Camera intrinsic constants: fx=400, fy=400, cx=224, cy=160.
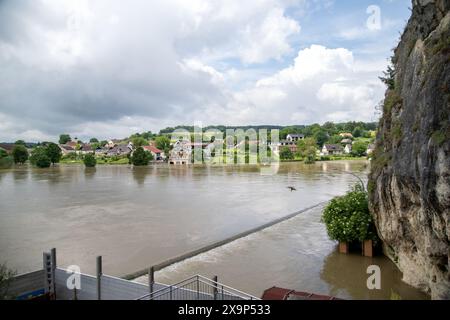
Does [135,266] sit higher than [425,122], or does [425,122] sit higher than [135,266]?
[425,122]

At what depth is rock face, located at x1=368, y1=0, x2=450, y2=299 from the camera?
846 centimetres

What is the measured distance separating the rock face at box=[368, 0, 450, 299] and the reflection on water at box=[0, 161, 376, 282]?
31.7 ft

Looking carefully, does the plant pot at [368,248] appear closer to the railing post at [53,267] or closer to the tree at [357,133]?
the railing post at [53,267]

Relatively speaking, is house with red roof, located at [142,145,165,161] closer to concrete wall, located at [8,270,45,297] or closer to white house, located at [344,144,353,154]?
white house, located at [344,144,353,154]

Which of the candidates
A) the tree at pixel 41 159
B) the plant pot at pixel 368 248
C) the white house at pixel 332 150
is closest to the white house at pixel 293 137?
the white house at pixel 332 150

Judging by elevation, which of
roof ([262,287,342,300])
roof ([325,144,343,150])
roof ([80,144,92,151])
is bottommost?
roof ([262,287,342,300])

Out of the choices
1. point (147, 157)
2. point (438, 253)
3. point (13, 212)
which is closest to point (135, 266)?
point (438, 253)

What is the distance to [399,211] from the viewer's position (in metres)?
12.4

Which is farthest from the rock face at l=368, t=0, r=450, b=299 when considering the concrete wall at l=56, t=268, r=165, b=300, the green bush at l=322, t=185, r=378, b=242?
the concrete wall at l=56, t=268, r=165, b=300

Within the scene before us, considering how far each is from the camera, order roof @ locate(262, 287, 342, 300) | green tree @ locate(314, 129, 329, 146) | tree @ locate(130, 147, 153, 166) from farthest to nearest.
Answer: green tree @ locate(314, 129, 329, 146), tree @ locate(130, 147, 153, 166), roof @ locate(262, 287, 342, 300)

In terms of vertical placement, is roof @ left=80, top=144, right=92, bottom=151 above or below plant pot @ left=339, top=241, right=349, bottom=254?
above

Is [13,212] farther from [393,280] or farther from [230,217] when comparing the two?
[393,280]
